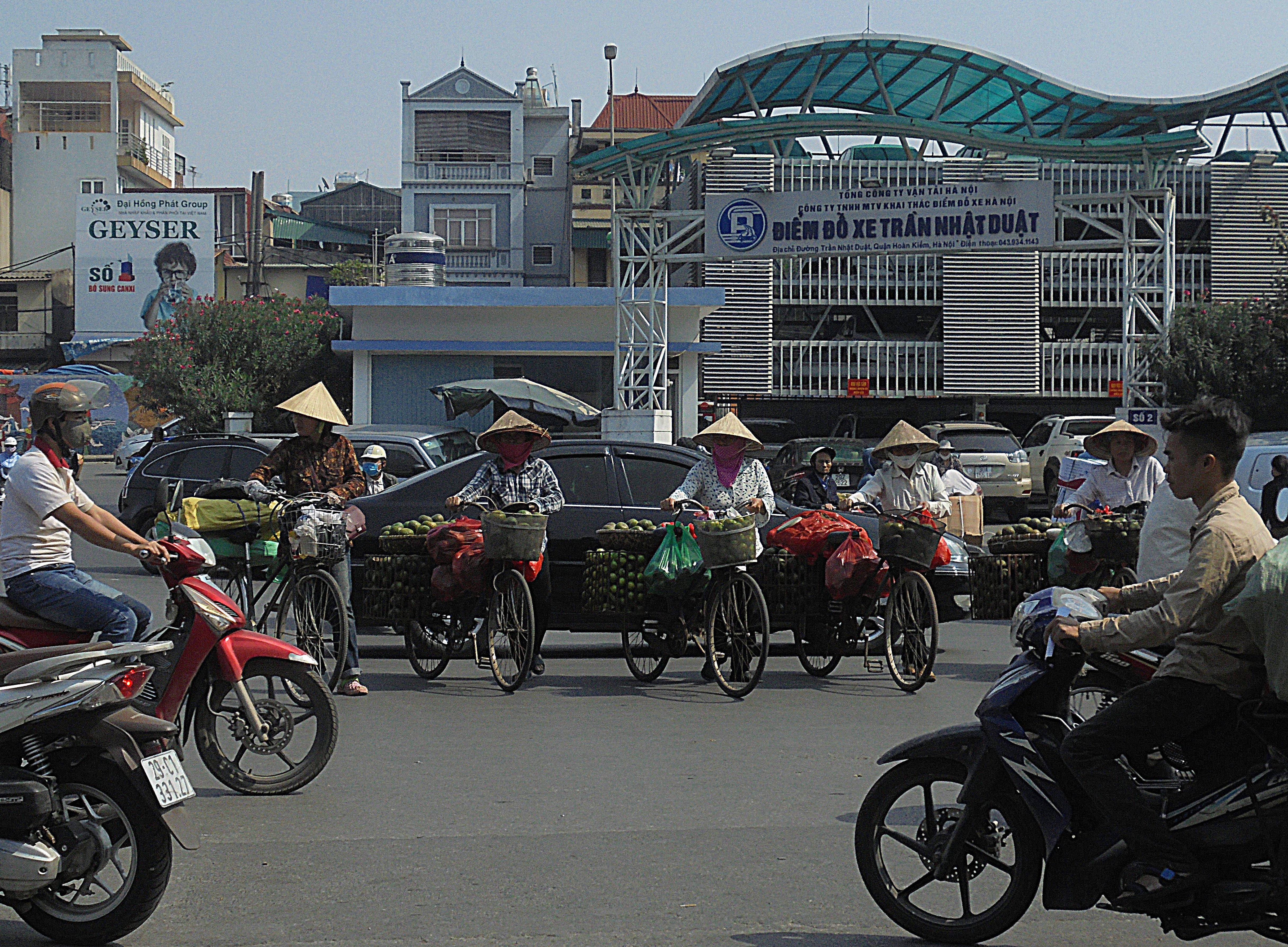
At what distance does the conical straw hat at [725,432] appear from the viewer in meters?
9.70

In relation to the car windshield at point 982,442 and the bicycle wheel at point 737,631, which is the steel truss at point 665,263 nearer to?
the car windshield at point 982,442

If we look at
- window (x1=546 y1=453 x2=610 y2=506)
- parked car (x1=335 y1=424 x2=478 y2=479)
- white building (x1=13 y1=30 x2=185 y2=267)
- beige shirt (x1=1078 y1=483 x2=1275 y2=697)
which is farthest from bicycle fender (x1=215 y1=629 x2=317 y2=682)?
white building (x1=13 y1=30 x2=185 y2=267)

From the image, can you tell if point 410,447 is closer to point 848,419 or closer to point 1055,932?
point 1055,932

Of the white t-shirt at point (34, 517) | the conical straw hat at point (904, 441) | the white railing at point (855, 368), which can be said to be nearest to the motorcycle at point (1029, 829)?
the white t-shirt at point (34, 517)

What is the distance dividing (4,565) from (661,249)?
22.1 metres

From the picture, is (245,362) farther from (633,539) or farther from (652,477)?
(633,539)

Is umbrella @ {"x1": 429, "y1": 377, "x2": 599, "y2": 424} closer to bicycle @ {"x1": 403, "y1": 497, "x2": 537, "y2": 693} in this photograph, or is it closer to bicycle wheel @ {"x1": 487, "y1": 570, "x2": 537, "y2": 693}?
bicycle @ {"x1": 403, "y1": 497, "x2": 537, "y2": 693}

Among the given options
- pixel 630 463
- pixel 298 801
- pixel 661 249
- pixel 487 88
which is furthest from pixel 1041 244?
pixel 487 88

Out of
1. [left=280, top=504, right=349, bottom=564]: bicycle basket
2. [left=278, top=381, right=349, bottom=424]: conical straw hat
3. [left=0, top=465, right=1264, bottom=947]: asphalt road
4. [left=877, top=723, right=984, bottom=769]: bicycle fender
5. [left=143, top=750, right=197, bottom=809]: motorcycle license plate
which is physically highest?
[left=278, top=381, right=349, bottom=424]: conical straw hat

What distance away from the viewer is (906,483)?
1046 cm

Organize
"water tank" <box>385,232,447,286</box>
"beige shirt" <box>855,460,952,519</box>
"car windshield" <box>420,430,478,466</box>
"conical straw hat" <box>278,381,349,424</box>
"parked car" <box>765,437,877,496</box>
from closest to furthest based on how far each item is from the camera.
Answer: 1. "conical straw hat" <box>278,381,349,424</box>
2. "beige shirt" <box>855,460,952,519</box>
3. "car windshield" <box>420,430,478,466</box>
4. "parked car" <box>765,437,877,496</box>
5. "water tank" <box>385,232,447,286</box>

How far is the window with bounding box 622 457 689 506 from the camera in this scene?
11031mm

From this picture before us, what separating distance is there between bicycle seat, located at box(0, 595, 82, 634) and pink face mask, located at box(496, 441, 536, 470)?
421cm

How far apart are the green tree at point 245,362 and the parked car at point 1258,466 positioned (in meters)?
33.2
